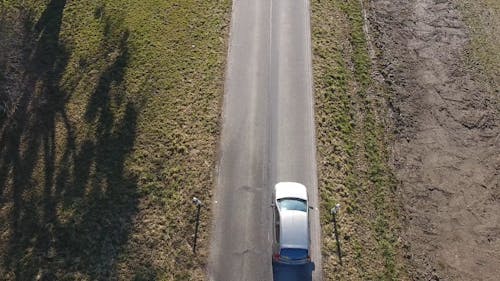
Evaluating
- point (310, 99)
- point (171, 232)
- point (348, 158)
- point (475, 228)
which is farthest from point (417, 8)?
point (171, 232)

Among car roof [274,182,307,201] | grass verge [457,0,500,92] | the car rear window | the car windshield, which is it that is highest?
grass verge [457,0,500,92]

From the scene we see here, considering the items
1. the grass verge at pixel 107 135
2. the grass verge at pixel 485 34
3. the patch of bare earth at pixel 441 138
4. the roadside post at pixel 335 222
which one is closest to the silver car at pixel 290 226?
the roadside post at pixel 335 222

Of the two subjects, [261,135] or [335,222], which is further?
[261,135]

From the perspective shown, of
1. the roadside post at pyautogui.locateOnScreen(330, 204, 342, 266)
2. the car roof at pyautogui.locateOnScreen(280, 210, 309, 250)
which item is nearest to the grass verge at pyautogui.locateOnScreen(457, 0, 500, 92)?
the roadside post at pyautogui.locateOnScreen(330, 204, 342, 266)

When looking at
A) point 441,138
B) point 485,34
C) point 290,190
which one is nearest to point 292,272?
point 290,190

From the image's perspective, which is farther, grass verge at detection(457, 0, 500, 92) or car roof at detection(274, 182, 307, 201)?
grass verge at detection(457, 0, 500, 92)

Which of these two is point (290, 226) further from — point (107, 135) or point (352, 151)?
point (107, 135)

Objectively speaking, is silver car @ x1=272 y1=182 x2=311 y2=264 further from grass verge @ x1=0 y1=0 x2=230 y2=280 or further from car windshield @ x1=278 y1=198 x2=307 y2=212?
grass verge @ x1=0 y1=0 x2=230 y2=280
